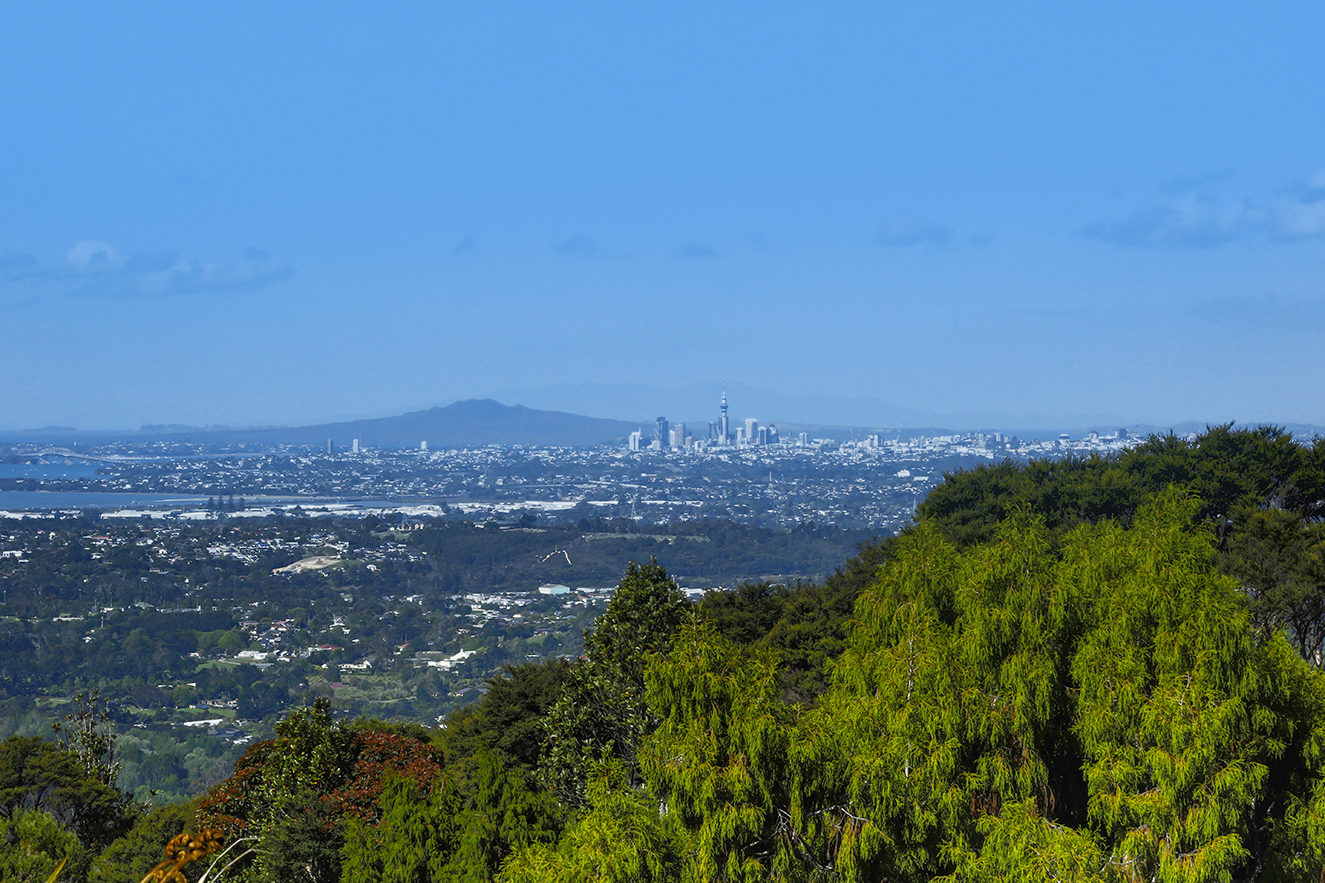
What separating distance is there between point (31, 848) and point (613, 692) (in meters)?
6.08

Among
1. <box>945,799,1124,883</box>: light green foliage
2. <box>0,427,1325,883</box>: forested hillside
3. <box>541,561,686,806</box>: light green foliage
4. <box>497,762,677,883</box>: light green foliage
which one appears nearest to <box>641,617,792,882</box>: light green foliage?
<box>0,427,1325,883</box>: forested hillside

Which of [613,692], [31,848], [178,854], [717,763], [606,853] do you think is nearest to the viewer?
[178,854]

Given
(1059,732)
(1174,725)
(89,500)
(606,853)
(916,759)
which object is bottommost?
(89,500)

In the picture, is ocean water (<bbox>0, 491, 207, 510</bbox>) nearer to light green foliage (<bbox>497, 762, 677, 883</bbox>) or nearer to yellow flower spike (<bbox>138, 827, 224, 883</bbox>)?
light green foliage (<bbox>497, 762, 677, 883</bbox>)

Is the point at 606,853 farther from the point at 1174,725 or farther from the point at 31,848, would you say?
the point at 31,848

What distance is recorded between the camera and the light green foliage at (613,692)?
12219 millimetres

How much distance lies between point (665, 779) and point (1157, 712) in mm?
3819

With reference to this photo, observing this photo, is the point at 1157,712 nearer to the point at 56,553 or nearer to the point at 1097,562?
the point at 1097,562

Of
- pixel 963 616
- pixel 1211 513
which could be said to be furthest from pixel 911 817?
pixel 1211 513

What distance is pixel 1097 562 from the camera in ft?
37.2

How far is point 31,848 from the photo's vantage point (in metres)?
11.8

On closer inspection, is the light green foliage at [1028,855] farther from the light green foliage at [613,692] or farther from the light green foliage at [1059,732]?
the light green foliage at [613,692]

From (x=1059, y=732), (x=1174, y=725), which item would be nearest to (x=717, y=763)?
(x=1174, y=725)

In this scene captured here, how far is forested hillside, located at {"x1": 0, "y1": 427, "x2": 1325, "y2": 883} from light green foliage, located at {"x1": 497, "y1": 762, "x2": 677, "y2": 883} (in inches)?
0.8
